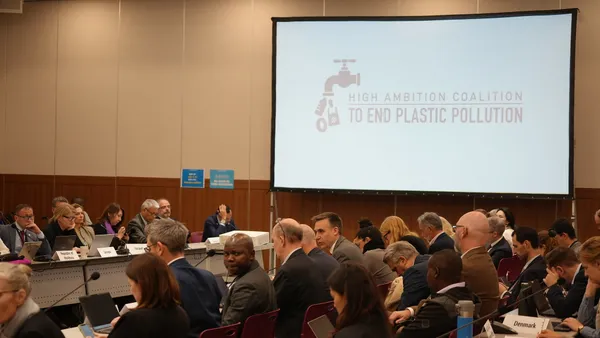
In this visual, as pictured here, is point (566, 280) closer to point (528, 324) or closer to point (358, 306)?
point (528, 324)

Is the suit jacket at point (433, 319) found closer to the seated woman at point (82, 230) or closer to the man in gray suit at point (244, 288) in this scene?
the man in gray suit at point (244, 288)

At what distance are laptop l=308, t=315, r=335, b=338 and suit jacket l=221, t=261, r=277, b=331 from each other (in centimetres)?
82

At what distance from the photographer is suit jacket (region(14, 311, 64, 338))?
3.38 metres

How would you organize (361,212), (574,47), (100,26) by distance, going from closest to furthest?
(574,47) < (361,212) < (100,26)

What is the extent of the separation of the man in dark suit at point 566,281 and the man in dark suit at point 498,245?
256cm

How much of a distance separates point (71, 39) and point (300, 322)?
32.6 ft

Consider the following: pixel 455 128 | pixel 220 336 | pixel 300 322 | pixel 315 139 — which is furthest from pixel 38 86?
pixel 220 336

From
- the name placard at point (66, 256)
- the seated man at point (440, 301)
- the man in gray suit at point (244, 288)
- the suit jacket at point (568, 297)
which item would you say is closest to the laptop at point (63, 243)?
the name placard at point (66, 256)

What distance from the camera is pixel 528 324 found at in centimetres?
485

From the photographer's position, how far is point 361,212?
12.5 meters

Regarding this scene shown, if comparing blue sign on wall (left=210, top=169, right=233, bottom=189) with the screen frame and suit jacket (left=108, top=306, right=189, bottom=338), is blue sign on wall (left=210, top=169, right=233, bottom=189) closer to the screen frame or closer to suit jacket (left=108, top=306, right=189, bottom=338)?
the screen frame

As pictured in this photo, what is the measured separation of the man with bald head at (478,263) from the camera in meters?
5.14

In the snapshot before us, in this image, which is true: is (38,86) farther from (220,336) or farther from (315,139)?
(220,336)

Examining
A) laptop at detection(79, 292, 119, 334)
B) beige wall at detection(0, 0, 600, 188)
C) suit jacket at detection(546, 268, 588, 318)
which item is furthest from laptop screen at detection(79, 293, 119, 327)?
beige wall at detection(0, 0, 600, 188)
